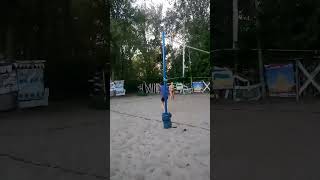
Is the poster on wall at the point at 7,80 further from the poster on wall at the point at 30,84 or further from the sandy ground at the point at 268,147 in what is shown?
the sandy ground at the point at 268,147

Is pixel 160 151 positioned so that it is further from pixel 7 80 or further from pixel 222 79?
pixel 222 79

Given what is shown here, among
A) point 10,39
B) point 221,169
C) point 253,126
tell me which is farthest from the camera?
point 10,39

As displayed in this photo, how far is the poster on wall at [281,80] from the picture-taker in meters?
14.9

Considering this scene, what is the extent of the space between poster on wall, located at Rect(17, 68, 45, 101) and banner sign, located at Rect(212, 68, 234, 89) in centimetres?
651

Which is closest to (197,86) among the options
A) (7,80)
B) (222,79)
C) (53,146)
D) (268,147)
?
(222,79)

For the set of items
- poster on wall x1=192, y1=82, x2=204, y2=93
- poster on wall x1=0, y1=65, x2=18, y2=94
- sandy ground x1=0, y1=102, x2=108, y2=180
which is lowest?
sandy ground x1=0, y1=102, x2=108, y2=180

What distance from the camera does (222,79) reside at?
16.2 meters

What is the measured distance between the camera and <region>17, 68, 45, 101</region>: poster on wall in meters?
A: 12.8

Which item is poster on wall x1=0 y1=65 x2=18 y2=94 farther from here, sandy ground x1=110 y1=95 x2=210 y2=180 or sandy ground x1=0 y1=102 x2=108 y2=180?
sandy ground x1=110 y1=95 x2=210 y2=180

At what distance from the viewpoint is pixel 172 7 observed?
27.5 meters

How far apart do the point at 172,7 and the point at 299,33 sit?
1346 centimetres

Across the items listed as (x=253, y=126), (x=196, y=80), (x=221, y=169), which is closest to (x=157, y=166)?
(x=221, y=169)

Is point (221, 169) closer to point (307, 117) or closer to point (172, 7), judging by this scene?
point (307, 117)

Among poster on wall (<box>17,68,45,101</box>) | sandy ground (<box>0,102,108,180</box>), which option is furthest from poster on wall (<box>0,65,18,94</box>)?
sandy ground (<box>0,102,108,180</box>)
